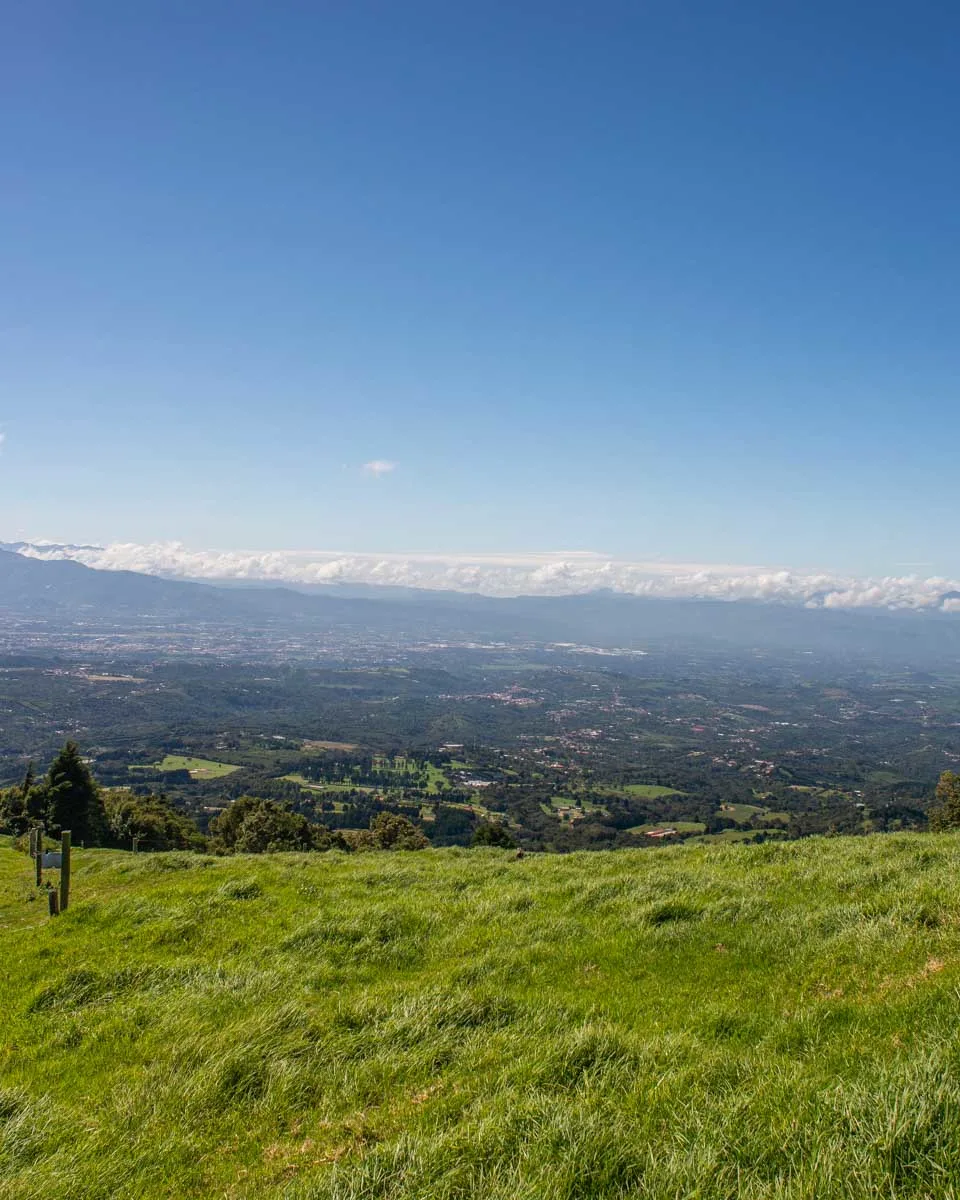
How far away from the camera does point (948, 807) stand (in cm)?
3516

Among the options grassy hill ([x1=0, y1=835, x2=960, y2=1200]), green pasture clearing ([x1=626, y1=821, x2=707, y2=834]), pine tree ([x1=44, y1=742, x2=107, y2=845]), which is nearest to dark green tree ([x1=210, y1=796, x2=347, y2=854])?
pine tree ([x1=44, y1=742, x2=107, y2=845])

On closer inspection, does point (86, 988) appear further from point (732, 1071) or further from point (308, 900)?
point (732, 1071)

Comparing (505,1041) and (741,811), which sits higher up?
(505,1041)

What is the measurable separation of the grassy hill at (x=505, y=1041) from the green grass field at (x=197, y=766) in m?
131

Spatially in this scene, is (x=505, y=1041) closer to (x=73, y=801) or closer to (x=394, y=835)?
(x=394, y=835)

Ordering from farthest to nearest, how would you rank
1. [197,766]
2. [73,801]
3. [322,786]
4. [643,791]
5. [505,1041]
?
[197,766] < [643,791] < [322,786] < [73,801] < [505,1041]

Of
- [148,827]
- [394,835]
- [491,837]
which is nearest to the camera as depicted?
[394,835]

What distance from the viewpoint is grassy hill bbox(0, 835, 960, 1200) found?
165 inches

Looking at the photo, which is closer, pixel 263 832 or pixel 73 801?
pixel 263 832

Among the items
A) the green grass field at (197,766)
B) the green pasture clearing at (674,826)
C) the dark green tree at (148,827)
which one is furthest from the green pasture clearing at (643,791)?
the dark green tree at (148,827)

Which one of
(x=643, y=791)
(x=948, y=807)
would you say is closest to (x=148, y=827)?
(x=948, y=807)

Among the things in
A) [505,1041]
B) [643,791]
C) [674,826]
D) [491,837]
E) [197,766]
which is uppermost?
[505,1041]

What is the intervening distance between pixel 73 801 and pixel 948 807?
5195 centimetres

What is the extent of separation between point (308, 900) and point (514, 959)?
5.99m
